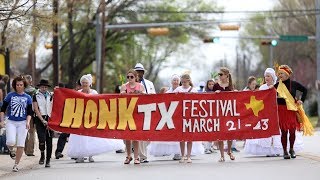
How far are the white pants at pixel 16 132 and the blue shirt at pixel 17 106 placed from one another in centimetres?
9

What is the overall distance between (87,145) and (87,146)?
25mm

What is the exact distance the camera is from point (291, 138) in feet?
54.3

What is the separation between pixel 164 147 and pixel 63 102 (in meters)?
2.25

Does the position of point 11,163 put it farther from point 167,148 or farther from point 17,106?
point 167,148

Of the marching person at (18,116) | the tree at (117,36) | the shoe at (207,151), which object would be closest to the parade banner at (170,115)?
the marching person at (18,116)

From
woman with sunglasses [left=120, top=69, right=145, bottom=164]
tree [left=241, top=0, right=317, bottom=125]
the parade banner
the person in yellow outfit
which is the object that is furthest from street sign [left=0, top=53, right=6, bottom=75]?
tree [left=241, top=0, right=317, bottom=125]

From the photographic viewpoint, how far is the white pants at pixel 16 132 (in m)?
15.3

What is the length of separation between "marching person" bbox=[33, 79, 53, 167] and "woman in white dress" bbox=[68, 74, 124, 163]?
0.71 metres

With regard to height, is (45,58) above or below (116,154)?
above

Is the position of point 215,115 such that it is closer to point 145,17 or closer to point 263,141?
point 263,141

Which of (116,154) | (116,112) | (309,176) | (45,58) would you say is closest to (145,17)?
(45,58)

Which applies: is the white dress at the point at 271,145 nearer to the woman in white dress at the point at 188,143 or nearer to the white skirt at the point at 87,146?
the woman in white dress at the point at 188,143

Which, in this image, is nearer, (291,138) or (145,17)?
(291,138)

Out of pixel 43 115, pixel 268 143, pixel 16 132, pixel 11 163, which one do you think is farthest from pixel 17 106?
pixel 268 143
